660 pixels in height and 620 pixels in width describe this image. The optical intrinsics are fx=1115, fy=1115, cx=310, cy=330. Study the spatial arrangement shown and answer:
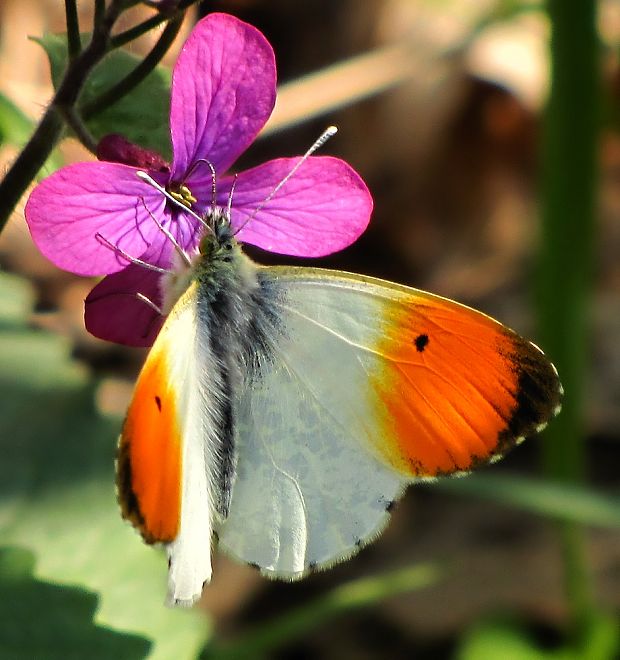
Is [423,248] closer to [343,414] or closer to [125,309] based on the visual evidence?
[343,414]

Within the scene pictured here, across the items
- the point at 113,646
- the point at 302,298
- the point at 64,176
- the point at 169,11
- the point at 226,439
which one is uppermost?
the point at 169,11

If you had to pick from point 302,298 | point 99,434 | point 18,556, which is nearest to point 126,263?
point 302,298

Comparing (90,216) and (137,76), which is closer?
(90,216)

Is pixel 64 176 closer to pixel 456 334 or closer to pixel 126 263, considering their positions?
pixel 126 263

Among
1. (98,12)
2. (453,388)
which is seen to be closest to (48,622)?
(453,388)

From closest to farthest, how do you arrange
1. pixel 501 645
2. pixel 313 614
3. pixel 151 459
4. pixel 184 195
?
pixel 151 459 < pixel 184 195 < pixel 313 614 < pixel 501 645

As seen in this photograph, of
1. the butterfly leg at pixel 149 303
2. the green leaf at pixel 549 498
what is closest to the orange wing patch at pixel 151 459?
the butterfly leg at pixel 149 303

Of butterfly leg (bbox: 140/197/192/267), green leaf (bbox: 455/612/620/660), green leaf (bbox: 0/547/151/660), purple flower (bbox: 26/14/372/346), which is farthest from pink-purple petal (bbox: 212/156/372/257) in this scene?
green leaf (bbox: 455/612/620/660)

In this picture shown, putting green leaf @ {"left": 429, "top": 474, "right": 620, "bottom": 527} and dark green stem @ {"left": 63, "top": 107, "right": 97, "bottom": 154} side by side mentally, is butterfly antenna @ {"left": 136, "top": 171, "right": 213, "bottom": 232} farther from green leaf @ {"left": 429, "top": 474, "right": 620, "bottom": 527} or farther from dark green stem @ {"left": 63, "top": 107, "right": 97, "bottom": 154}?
green leaf @ {"left": 429, "top": 474, "right": 620, "bottom": 527}
